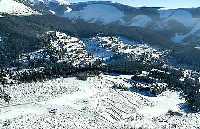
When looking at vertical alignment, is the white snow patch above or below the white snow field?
below

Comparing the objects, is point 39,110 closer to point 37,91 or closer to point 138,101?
point 37,91

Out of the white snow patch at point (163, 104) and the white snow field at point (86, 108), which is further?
the white snow patch at point (163, 104)

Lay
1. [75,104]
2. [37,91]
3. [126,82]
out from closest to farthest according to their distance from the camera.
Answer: [75,104]
[37,91]
[126,82]

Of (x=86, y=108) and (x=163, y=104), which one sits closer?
(x=86, y=108)

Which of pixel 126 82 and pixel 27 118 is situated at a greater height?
pixel 27 118

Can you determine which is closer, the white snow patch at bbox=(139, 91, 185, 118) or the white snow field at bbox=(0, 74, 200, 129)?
the white snow field at bbox=(0, 74, 200, 129)

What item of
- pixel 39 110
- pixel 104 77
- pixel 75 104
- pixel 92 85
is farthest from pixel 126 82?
pixel 39 110

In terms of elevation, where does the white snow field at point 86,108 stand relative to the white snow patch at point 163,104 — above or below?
above

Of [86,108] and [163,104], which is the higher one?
[86,108]
